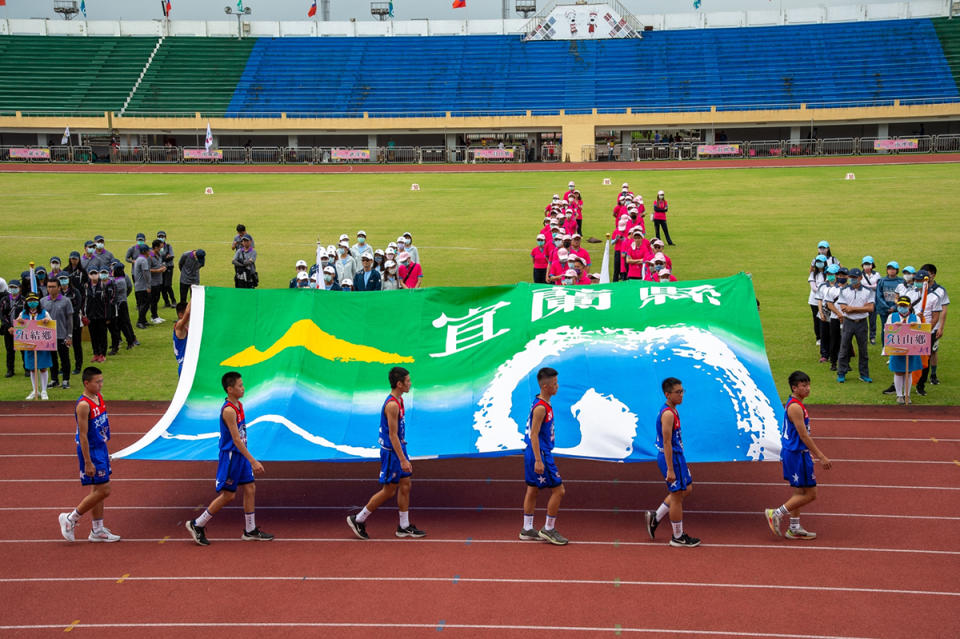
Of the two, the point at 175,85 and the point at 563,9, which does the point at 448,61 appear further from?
the point at 175,85

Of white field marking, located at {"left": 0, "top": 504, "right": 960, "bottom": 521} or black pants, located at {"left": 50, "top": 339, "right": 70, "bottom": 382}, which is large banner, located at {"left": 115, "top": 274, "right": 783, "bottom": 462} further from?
black pants, located at {"left": 50, "top": 339, "right": 70, "bottom": 382}

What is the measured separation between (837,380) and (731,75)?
52588 mm

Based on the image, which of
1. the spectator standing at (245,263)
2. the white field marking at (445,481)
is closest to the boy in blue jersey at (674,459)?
the white field marking at (445,481)

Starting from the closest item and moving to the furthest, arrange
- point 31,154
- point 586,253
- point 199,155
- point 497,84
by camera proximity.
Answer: point 586,253 < point 31,154 < point 199,155 < point 497,84

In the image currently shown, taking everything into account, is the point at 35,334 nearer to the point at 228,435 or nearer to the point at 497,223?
the point at 228,435

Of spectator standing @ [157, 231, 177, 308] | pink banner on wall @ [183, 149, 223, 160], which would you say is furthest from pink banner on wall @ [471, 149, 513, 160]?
spectator standing @ [157, 231, 177, 308]

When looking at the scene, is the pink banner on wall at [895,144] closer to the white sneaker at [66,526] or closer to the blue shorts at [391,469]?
the blue shorts at [391,469]

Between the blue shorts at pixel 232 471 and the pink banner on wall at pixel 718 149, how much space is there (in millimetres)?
47008

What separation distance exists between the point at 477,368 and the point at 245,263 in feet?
33.8

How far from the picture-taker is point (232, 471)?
934 cm

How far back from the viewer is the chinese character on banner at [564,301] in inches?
453

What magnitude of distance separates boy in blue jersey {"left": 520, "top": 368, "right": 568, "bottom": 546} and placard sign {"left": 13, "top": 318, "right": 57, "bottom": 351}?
9.05 m

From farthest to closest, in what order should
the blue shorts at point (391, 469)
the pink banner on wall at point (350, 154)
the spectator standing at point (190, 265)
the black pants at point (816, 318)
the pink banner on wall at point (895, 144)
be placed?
1. the pink banner on wall at point (350, 154)
2. the pink banner on wall at point (895, 144)
3. the spectator standing at point (190, 265)
4. the black pants at point (816, 318)
5. the blue shorts at point (391, 469)

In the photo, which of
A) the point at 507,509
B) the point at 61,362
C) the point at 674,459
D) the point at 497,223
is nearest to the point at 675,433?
the point at 674,459
